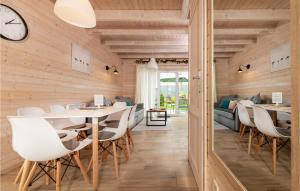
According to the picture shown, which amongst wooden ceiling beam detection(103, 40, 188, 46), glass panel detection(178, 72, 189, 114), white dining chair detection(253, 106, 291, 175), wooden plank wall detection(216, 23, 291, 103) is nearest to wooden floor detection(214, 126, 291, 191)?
white dining chair detection(253, 106, 291, 175)

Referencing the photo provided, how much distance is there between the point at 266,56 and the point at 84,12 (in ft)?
5.83

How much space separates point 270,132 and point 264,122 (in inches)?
2.7

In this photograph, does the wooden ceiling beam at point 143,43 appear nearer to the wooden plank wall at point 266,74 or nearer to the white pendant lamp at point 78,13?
the white pendant lamp at point 78,13

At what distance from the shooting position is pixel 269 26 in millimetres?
850

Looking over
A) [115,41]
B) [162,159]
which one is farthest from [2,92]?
[115,41]

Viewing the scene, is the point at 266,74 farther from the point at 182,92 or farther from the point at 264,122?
the point at 182,92

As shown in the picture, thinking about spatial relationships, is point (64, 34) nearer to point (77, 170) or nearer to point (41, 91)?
point (41, 91)

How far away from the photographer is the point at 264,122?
994 millimetres

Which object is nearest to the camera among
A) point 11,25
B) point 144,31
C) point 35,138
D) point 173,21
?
point 35,138

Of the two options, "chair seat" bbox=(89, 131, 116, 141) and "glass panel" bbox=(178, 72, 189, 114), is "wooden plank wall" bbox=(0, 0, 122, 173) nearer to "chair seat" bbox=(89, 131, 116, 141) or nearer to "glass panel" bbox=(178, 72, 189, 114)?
"chair seat" bbox=(89, 131, 116, 141)

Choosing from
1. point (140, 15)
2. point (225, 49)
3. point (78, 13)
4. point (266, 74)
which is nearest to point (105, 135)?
point (78, 13)

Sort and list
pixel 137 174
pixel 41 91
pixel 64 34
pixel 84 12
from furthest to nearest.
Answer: pixel 64 34 → pixel 41 91 → pixel 137 174 → pixel 84 12

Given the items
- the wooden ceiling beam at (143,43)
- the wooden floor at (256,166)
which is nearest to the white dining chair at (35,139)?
the wooden floor at (256,166)

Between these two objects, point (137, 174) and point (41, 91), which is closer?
point (137, 174)
